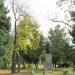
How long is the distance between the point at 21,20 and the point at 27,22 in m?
1.90

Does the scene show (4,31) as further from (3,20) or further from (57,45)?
(57,45)

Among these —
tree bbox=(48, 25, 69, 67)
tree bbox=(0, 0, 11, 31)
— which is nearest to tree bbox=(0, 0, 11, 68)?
tree bbox=(0, 0, 11, 31)

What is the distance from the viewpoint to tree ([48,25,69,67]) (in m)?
83.2

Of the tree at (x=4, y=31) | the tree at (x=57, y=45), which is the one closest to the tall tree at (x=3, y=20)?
the tree at (x=4, y=31)

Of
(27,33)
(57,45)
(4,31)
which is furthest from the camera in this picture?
(57,45)

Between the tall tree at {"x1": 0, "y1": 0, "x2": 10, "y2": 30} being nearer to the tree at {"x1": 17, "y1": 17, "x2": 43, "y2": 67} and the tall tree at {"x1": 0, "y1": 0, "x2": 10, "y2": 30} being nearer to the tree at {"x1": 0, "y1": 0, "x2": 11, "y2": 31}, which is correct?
the tree at {"x1": 0, "y1": 0, "x2": 11, "y2": 31}

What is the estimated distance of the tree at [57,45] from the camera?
83150 millimetres

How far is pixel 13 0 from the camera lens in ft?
193

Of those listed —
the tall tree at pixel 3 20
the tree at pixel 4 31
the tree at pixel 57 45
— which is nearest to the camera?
the tree at pixel 4 31

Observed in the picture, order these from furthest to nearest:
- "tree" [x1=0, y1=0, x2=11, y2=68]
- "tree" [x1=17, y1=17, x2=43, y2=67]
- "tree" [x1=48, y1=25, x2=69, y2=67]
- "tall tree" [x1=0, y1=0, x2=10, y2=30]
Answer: "tree" [x1=48, y1=25, x2=69, y2=67] < "tree" [x1=17, y1=17, x2=43, y2=67] < "tall tree" [x1=0, y1=0, x2=10, y2=30] < "tree" [x1=0, y1=0, x2=11, y2=68]

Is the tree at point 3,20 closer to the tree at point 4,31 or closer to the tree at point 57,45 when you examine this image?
the tree at point 4,31

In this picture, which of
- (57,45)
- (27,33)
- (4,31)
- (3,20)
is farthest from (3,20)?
(57,45)

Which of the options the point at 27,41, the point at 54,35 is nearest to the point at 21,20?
the point at 27,41

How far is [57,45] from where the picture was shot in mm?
85375
